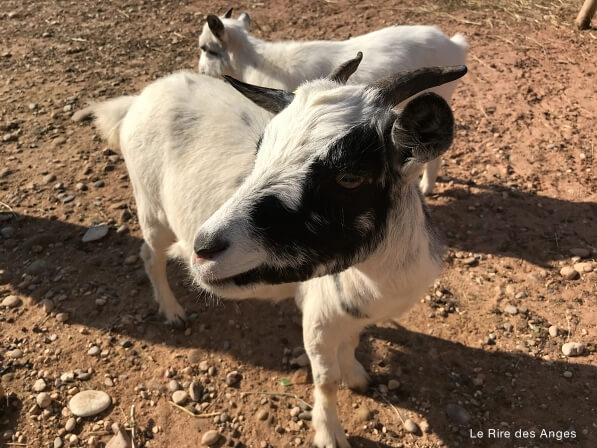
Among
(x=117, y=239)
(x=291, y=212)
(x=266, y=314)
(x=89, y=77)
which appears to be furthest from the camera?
(x=89, y=77)

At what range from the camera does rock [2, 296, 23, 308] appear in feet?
14.1

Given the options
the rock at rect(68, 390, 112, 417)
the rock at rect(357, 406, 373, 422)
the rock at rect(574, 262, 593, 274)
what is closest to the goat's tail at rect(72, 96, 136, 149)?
the rock at rect(68, 390, 112, 417)

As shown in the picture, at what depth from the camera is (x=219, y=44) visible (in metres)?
5.84

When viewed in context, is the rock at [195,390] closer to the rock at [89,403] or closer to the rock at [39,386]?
the rock at [89,403]

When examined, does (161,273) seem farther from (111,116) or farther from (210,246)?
(210,246)

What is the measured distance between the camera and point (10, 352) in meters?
3.91

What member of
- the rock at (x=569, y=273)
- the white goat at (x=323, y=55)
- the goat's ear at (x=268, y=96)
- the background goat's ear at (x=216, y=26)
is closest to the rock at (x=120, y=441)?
the goat's ear at (x=268, y=96)

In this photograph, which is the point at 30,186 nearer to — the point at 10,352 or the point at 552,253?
the point at 10,352

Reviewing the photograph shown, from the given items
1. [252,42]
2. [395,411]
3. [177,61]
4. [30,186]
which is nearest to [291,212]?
[395,411]

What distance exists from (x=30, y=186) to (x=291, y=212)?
504cm

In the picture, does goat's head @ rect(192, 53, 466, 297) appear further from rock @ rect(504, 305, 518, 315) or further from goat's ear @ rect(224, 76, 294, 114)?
rock @ rect(504, 305, 518, 315)

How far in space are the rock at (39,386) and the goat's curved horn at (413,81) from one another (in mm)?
3552

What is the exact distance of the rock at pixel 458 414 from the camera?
335 centimetres

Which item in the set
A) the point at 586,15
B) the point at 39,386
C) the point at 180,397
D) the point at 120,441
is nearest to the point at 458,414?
the point at 180,397
